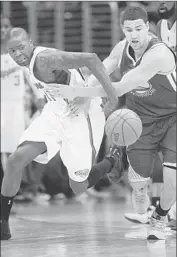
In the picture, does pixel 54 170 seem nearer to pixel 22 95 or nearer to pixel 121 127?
pixel 22 95

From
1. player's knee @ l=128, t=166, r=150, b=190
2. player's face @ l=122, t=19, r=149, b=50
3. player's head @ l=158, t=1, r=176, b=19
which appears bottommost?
player's knee @ l=128, t=166, r=150, b=190

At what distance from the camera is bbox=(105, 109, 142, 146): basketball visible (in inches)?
259

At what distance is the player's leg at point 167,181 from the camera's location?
6859 mm

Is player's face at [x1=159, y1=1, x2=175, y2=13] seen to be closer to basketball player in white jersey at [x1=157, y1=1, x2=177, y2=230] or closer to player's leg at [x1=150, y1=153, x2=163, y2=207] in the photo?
basketball player in white jersey at [x1=157, y1=1, x2=177, y2=230]

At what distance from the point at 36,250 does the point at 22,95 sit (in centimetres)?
444

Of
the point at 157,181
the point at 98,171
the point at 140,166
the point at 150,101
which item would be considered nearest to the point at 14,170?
the point at 98,171

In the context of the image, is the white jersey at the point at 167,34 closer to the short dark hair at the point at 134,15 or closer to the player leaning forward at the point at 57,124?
the short dark hair at the point at 134,15

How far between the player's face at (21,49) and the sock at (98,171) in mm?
1327

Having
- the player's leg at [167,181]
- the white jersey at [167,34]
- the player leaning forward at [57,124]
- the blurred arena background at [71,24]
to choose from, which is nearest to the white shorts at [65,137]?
the player leaning forward at [57,124]

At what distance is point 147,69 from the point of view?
6504 millimetres

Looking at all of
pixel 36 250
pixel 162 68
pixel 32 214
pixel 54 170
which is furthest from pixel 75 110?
pixel 54 170

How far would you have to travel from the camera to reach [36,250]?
6223 millimetres

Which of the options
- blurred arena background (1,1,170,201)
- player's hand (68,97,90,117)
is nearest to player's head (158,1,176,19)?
player's hand (68,97,90,117)

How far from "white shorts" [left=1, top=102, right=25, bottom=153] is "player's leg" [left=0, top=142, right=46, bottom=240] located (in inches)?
148
